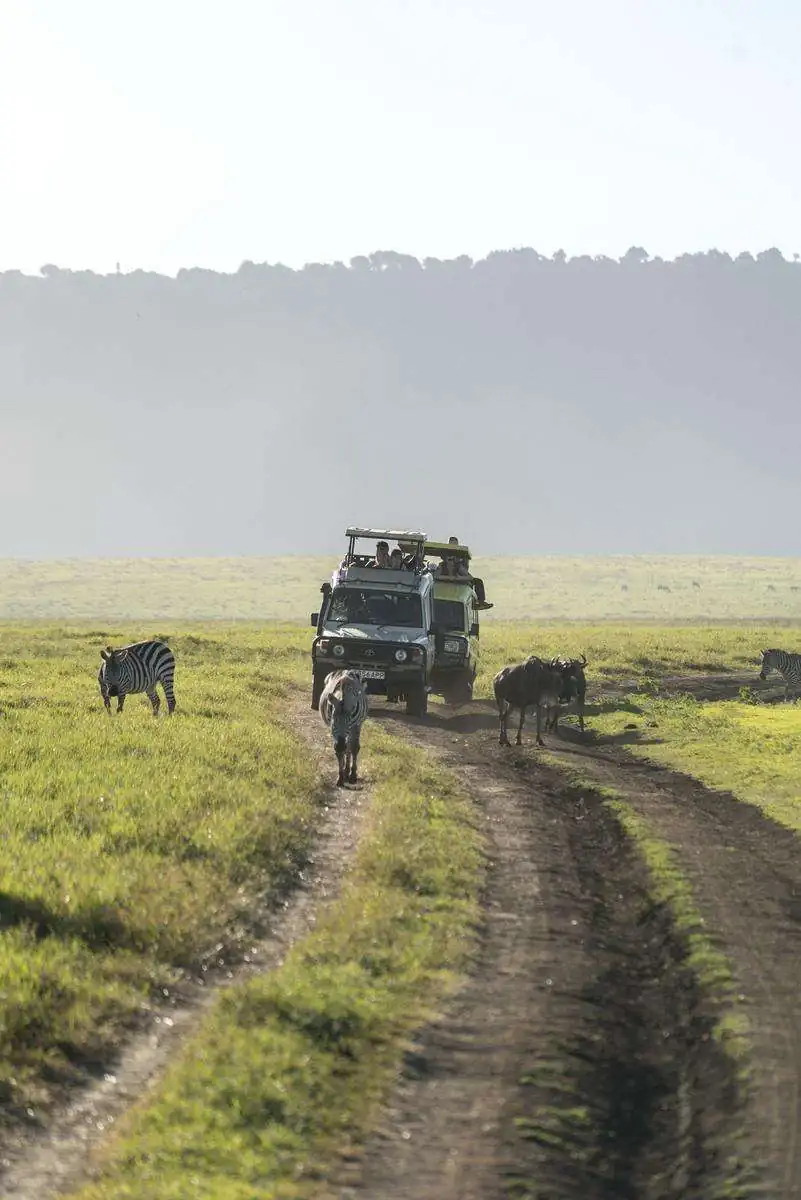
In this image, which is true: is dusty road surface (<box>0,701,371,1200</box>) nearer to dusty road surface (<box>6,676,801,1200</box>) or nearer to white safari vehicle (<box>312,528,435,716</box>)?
dusty road surface (<box>6,676,801,1200</box>)

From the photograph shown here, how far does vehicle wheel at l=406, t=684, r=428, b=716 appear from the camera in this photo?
31.5m

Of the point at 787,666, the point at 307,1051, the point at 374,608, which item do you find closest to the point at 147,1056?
the point at 307,1051

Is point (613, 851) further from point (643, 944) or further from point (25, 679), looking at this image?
point (25, 679)

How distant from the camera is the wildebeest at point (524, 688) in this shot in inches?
1070

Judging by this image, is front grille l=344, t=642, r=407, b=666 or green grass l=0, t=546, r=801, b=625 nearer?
front grille l=344, t=642, r=407, b=666

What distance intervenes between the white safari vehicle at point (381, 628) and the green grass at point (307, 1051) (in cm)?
1557

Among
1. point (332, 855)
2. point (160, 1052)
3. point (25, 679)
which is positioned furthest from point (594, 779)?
point (25, 679)

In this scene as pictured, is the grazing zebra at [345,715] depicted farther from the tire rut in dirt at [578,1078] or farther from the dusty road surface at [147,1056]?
the tire rut in dirt at [578,1078]

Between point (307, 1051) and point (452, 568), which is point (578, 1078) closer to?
point (307, 1051)

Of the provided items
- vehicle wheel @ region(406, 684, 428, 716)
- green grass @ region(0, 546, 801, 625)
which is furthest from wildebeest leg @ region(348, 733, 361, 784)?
green grass @ region(0, 546, 801, 625)

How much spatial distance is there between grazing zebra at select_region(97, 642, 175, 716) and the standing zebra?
67.3 ft

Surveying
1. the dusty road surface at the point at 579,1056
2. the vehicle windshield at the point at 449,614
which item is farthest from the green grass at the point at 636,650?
the dusty road surface at the point at 579,1056

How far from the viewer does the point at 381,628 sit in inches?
1246

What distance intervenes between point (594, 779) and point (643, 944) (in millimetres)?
9506
